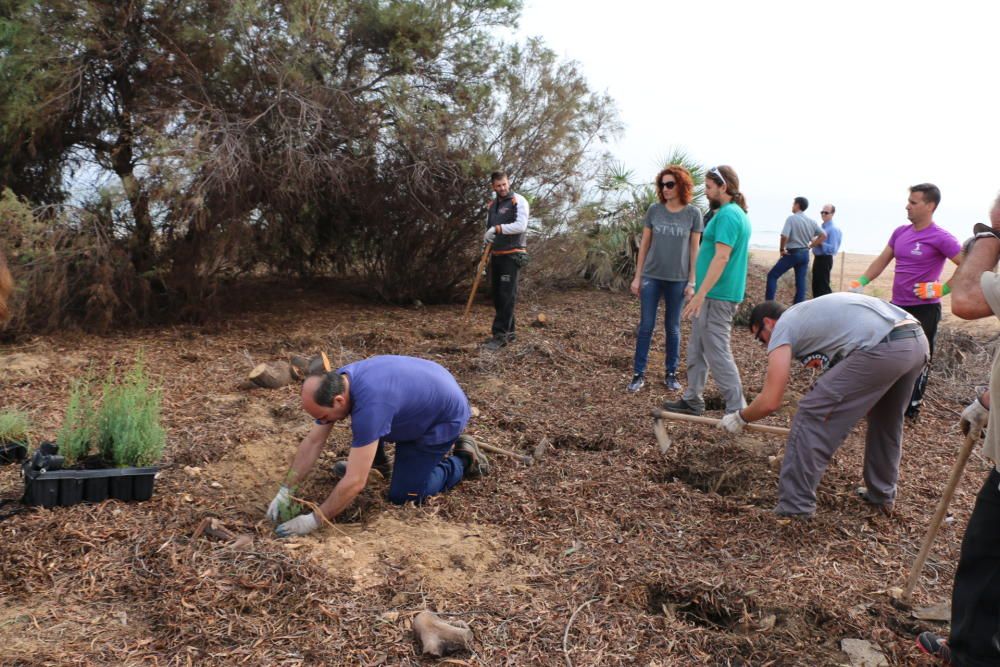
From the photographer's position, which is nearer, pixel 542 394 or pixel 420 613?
pixel 420 613

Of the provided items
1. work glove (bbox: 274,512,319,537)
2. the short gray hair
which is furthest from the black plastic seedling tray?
the short gray hair

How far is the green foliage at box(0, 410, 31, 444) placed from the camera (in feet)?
14.1

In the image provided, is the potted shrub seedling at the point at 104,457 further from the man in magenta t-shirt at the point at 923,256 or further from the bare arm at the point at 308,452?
the man in magenta t-shirt at the point at 923,256

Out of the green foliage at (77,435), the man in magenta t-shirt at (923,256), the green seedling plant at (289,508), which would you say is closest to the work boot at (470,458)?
the green seedling plant at (289,508)

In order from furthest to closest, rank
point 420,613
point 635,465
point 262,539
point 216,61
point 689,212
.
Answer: point 216,61, point 689,212, point 635,465, point 262,539, point 420,613

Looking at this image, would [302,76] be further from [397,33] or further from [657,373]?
[657,373]

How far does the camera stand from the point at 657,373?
6.94 meters

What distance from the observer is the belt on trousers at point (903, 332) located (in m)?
3.75

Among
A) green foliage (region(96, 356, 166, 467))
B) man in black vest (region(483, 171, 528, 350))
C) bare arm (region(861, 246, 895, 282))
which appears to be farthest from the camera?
man in black vest (region(483, 171, 528, 350))

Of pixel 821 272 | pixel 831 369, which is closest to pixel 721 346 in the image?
pixel 831 369

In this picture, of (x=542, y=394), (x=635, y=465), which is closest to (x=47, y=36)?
(x=542, y=394)

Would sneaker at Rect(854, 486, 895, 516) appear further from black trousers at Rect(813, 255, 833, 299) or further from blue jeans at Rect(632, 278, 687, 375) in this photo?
black trousers at Rect(813, 255, 833, 299)

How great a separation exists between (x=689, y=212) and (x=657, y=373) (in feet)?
5.41

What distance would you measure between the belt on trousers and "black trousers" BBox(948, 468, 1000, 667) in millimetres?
1161
